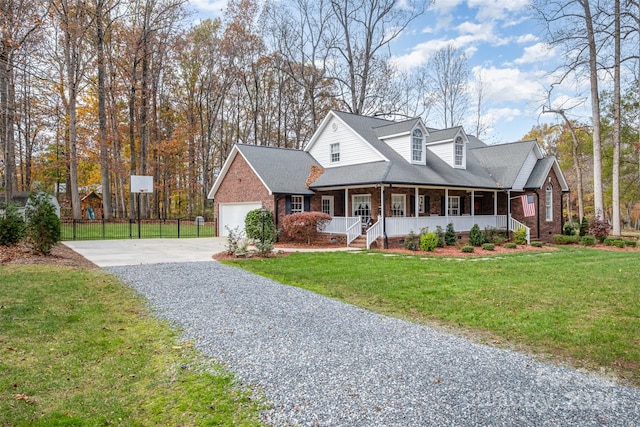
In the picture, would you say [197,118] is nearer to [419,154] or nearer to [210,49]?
[210,49]

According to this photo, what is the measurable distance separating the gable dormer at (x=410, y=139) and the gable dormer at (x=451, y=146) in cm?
203

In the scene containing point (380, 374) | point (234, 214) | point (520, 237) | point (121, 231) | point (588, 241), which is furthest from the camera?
point (121, 231)

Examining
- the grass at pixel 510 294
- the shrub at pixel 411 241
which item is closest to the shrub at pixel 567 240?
the grass at pixel 510 294

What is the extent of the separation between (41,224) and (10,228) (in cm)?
173

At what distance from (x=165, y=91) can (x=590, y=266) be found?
110 ft

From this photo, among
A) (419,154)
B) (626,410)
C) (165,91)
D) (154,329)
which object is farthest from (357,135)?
(165,91)

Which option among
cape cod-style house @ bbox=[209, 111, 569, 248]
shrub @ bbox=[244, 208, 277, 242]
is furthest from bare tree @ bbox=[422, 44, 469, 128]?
shrub @ bbox=[244, 208, 277, 242]

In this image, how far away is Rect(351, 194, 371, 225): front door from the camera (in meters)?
18.4

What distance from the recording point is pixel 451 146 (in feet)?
66.9

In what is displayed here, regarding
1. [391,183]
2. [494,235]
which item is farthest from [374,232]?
[494,235]

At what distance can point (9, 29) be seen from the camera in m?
11.1

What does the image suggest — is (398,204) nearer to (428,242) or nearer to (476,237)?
(428,242)

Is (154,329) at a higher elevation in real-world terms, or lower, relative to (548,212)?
lower

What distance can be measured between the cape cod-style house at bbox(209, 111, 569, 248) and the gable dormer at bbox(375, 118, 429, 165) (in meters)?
0.05
